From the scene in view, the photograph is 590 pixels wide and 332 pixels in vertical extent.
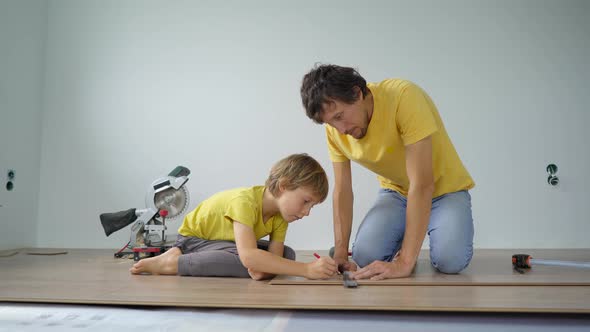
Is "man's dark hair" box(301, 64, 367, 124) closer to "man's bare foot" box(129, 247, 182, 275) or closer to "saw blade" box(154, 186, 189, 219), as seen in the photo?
"man's bare foot" box(129, 247, 182, 275)

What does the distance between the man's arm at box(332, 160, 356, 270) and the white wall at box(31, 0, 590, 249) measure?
1.59 metres

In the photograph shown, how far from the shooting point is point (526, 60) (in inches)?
146

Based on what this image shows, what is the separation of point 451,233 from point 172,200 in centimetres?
190

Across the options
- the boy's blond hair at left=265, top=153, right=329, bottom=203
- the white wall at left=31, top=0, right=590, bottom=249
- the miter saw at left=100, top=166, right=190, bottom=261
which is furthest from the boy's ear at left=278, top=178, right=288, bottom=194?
the white wall at left=31, top=0, right=590, bottom=249

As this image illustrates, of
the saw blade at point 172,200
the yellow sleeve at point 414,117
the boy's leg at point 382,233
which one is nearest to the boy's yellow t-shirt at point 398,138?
the yellow sleeve at point 414,117

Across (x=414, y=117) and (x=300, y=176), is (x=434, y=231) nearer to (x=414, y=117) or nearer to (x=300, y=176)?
(x=414, y=117)

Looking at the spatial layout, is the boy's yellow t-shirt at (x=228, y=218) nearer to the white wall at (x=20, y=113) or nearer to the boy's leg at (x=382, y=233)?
the boy's leg at (x=382, y=233)

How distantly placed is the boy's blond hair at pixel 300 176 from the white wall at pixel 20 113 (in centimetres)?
257

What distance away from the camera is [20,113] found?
143 inches

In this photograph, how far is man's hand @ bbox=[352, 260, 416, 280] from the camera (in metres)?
1.79

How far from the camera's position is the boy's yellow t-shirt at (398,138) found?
5.94 feet

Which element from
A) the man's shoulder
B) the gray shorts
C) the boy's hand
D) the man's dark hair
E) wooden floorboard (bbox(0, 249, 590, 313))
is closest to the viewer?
wooden floorboard (bbox(0, 249, 590, 313))

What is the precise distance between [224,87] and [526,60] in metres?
2.47

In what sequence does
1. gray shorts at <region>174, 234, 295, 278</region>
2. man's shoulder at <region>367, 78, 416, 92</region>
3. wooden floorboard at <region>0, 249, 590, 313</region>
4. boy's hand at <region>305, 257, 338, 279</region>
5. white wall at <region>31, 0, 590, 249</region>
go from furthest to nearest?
white wall at <region>31, 0, 590, 249</region> → gray shorts at <region>174, 234, 295, 278</region> → man's shoulder at <region>367, 78, 416, 92</region> → boy's hand at <region>305, 257, 338, 279</region> → wooden floorboard at <region>0, 249, 590, 313</region>
